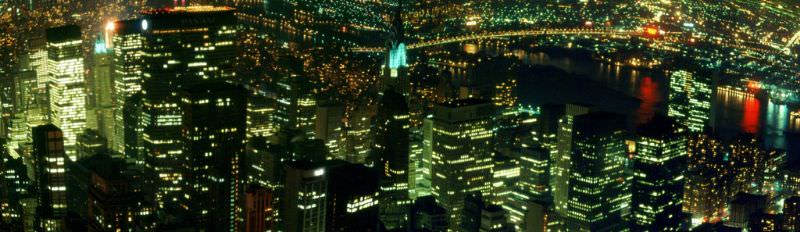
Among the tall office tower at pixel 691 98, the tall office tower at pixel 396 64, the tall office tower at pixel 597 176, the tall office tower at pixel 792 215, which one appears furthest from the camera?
the tall office tower at pixel 691 98

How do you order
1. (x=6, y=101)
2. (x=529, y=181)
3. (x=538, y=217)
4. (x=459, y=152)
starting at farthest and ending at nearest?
(x=6, y=101) → (x=529, y=181) → (x=459, y=152) → (x=538, y=217)

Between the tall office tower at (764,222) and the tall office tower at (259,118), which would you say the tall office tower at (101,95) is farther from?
the tall office tower at (764,222)

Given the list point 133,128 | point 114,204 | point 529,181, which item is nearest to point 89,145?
point 133,128

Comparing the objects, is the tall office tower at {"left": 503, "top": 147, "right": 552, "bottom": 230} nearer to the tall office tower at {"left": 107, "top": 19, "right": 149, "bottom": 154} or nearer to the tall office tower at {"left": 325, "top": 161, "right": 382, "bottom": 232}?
the tall office tower at {"left": 325, "top": 161, "right": 382, "bottom": 232}

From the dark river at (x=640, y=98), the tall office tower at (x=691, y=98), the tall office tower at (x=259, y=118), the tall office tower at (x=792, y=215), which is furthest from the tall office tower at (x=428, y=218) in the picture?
the tall office tower at (x=691, y=98)

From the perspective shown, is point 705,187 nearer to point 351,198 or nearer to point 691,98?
point 691,98

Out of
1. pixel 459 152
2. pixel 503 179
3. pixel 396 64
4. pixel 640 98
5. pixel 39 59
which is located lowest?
pixel 503 179

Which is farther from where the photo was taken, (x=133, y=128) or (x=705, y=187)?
(x=705, y=187)

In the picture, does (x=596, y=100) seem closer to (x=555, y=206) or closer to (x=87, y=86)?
(x=555, y=206)
